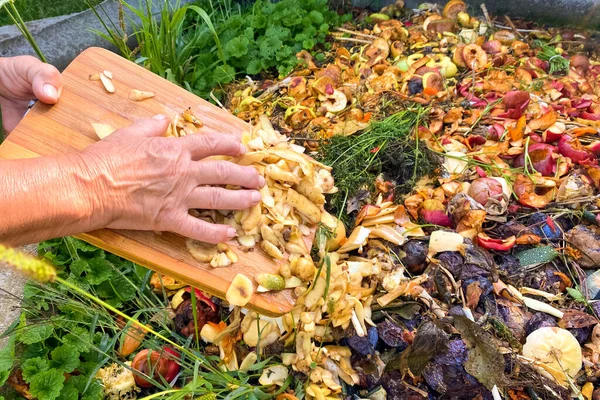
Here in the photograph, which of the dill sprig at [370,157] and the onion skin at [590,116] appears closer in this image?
the dill sprig at [370,157]

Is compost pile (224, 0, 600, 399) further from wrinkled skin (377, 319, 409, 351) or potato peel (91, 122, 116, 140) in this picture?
potato peel (91, 122, 116, 140)

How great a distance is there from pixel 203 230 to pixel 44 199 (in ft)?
1.37

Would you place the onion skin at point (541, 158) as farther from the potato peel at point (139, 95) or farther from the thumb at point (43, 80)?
the thumb at point (43, 80)

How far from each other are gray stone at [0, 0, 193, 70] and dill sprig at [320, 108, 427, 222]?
139 centimetres

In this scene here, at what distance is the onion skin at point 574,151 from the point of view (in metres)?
2.09

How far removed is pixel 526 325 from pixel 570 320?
0.49 feet

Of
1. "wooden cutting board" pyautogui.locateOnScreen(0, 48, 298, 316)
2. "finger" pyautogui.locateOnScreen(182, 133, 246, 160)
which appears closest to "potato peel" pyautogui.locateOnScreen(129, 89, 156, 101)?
"wooden cutting board" pyautogui.locateOnScreen(0, 48, 298, 316)

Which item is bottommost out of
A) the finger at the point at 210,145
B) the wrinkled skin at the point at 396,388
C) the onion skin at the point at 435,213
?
the wrinkled skin at the point at 396,388

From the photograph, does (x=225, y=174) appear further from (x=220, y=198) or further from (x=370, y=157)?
(x=370, y=157)

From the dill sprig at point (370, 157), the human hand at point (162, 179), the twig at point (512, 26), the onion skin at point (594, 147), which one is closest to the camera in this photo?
the human hand at point (162, 179)

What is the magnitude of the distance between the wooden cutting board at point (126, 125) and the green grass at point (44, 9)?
225cm

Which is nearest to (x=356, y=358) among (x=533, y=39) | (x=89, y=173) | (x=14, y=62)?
(x=89, y=173)

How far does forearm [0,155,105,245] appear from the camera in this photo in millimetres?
1159

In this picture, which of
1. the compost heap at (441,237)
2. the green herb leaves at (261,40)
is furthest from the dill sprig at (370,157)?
the green herb leaves at (261,40)
